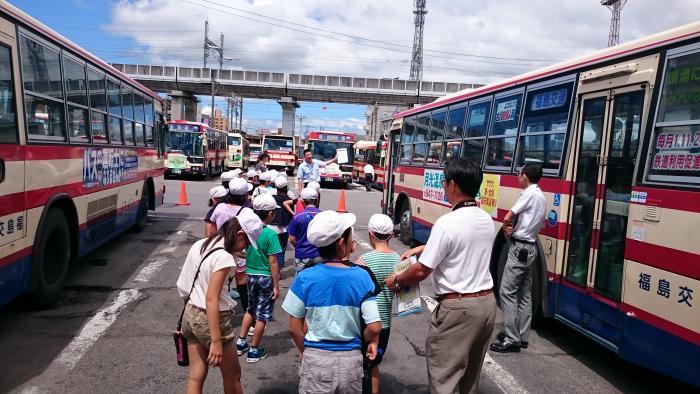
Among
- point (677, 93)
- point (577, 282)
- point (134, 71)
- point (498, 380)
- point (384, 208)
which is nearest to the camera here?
point (677, 93)

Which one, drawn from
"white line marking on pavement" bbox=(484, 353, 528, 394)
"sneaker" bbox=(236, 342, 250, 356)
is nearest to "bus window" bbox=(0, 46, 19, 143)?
"sneaker" bbox=(236, 342, 250, 356)

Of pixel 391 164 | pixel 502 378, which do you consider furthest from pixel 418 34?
pixel 502 378

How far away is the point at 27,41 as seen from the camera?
5344 mm

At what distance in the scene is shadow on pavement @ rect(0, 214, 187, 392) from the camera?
448 centimetres

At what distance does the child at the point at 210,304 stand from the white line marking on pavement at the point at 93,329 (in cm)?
188

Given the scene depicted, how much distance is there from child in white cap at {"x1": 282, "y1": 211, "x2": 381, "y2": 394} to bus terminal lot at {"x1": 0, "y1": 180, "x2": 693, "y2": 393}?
70.0 inches

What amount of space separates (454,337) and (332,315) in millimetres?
828

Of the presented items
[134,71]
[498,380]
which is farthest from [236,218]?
[134,71]

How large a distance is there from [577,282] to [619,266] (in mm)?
612

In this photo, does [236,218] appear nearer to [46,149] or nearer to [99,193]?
[46,149]

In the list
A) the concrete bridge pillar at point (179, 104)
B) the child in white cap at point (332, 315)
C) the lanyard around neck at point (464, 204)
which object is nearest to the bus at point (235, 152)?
the concrete bridge pillar at point (179, 104)

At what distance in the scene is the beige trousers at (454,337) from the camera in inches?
118

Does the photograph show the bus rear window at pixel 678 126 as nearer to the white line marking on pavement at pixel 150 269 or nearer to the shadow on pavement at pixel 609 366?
the shadow on pavement at pixel 609 366

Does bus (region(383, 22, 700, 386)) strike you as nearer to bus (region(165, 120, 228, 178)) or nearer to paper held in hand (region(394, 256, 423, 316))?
paper held in hand (region(394, 256, 423, 316))
